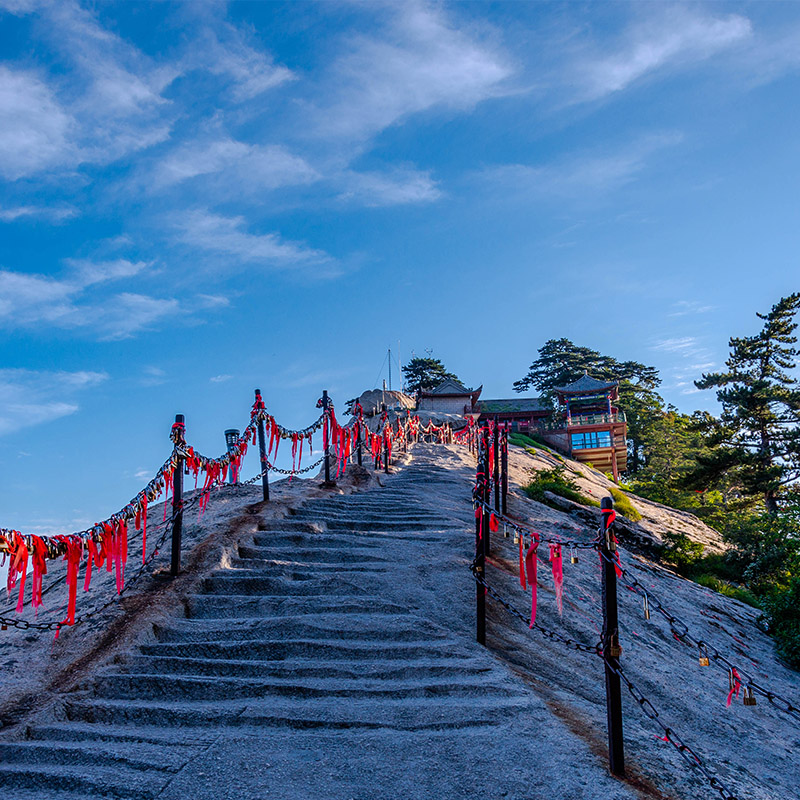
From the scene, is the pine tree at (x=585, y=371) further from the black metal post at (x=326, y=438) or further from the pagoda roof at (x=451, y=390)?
the black metal post at (x=326, y=438)

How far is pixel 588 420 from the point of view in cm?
3944

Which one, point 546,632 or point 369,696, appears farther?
point 546,632

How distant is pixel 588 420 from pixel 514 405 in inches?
313

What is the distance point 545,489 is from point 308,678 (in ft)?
48.3

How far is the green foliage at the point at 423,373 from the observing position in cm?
5472

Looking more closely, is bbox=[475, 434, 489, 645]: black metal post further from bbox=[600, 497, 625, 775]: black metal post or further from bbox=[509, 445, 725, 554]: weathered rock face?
bbox=[509, 445, 725, 554]: weathered rock face

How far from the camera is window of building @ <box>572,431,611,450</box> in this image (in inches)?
1529

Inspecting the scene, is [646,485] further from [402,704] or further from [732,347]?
[402,704]

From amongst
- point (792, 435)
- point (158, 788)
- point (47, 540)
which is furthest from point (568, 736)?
point (792, 435)

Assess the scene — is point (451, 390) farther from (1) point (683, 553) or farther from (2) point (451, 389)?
(1) point (683, 553)

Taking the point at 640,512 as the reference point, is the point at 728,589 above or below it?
below

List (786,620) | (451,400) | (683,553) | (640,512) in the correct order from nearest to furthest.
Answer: (786,620) < (683,553) < (640,512) < (451,400)

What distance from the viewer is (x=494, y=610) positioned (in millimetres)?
8562

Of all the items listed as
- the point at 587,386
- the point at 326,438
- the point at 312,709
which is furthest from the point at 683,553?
the point at 587,386
